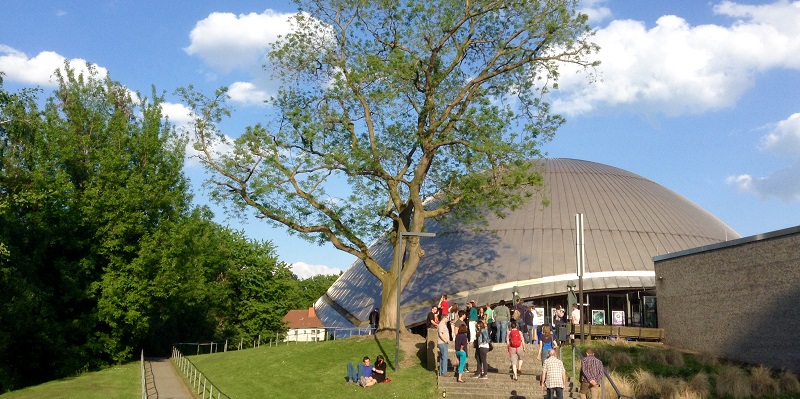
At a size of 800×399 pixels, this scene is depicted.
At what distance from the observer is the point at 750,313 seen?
2458 cm

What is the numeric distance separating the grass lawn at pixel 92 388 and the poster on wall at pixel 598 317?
22.5m

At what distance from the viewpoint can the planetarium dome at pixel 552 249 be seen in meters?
38.1

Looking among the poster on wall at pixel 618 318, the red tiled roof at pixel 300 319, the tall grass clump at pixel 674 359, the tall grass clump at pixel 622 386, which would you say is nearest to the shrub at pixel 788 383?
the tall grass clump at pixel 674 359

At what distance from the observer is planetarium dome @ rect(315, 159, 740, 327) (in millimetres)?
38125

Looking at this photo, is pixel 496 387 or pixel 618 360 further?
→ pixel 618 360

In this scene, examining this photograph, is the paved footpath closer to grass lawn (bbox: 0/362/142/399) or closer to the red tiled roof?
grass lawn (bbox: 0/362/142/399)

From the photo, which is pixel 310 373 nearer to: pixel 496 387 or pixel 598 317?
pixel 496 387

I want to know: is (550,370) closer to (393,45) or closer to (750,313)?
(750,313)

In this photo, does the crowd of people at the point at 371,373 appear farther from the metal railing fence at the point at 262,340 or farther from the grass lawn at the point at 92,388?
the metal railing fence at the point at 262,340

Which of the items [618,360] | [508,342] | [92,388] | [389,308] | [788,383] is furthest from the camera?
[389,308]

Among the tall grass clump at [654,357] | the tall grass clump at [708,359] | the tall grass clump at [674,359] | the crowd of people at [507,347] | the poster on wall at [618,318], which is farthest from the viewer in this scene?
the poster on wall at [618,318]

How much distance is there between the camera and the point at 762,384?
19.9 metres

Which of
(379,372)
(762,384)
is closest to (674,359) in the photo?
(762,384)

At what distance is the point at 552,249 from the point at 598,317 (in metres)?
5.12
